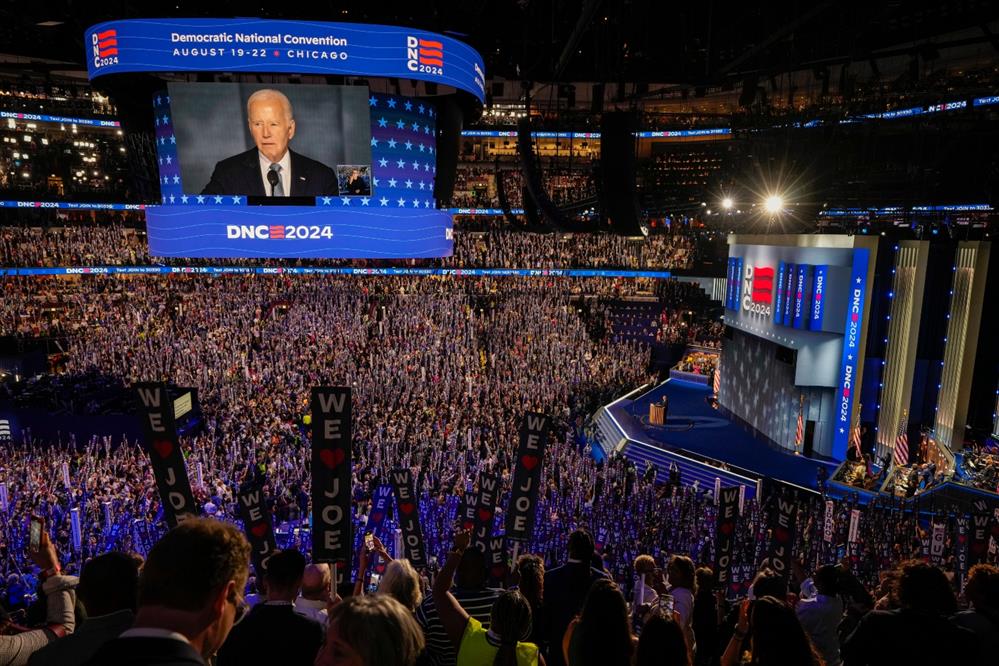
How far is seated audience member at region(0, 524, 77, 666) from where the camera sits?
2861mm

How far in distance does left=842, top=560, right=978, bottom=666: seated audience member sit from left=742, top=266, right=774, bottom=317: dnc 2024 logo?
16986mm

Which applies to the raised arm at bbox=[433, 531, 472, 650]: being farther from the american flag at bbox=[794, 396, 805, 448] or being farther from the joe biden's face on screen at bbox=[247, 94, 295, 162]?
the american flag at bbox=[794, 396, 805, 448]

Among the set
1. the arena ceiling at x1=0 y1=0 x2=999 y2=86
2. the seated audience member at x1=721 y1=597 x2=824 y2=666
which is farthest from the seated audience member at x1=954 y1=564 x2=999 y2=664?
the arena ceiling at x1=0 y1=0 x2=999 y2=86

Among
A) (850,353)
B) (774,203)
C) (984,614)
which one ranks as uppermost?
(774,203)

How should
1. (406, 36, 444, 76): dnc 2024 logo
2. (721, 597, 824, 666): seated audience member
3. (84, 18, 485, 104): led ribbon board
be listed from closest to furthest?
(721, 597, 824, 666): seated audience member < (84, 18, 485, 104): led ribbon board < (406, 36, 444, 76): dnc 2024 logo

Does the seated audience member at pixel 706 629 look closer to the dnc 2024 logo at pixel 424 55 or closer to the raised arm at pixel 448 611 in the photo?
the raised arm at pixel 448 611

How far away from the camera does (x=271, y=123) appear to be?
15.8 meters

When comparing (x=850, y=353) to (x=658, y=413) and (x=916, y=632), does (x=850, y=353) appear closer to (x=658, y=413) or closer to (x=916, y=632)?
(x=658, y=413)

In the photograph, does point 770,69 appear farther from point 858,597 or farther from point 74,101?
point 74,101

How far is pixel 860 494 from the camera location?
48.4 ft

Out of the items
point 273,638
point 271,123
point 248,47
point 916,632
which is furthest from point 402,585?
point 271,123

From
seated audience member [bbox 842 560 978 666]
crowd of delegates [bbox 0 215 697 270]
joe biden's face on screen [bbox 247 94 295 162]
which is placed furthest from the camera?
crowd of delegates [bbox 0 215 697 270]

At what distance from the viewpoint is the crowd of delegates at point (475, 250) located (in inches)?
1172

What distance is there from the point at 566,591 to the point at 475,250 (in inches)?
1180
